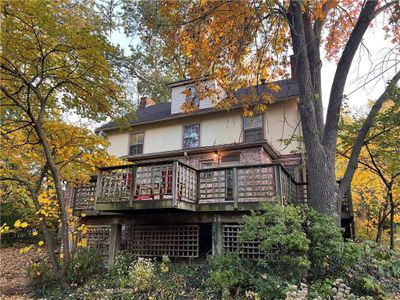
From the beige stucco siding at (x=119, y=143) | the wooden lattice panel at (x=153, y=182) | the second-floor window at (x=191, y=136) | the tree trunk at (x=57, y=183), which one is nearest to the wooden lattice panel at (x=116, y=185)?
the wooden lattice panel at (x=153, y=182)

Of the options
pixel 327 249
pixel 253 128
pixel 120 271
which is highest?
pixel 253 128

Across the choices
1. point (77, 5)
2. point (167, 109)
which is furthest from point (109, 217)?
point (167, 109)

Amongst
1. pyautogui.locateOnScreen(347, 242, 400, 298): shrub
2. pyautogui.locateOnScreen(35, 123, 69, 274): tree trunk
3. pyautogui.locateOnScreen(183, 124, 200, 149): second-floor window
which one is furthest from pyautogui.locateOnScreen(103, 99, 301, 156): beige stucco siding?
pyautogui.locateOnScreen(35, 123, 69, 274): tree trunk

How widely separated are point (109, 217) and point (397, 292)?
7934mm

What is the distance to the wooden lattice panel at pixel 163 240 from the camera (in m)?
8.58

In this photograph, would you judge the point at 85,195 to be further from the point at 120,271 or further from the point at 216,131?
the point at 216,131

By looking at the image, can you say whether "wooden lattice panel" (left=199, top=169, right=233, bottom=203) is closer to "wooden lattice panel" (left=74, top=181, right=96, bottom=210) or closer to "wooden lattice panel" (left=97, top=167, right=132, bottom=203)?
"wooden lattice panel" (left=97, top=167, right=132, bottom=203)

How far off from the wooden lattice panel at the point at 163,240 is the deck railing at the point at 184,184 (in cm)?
114

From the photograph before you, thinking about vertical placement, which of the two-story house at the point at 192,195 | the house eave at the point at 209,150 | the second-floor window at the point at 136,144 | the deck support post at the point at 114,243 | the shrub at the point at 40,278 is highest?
the second-floor window at the point at 136,144

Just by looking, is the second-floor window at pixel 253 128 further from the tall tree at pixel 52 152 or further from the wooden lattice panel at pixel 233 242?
the tall tree at pixel 52 152

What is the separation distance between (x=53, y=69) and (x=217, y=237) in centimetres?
602

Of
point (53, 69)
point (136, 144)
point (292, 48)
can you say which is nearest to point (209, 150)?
point (136, 144)

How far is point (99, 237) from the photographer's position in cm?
997

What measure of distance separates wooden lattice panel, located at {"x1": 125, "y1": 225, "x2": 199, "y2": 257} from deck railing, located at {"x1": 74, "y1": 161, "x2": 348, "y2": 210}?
3.74 ft
